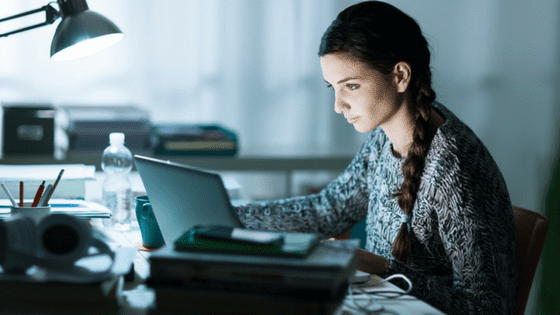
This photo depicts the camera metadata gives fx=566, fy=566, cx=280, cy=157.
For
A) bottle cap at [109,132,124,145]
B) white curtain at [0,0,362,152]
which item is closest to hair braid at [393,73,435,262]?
bottle cap at [109,132,124,145]

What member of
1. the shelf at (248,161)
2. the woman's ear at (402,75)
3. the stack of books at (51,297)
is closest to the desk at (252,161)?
the shelf at (248,161)

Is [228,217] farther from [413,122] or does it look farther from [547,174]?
[547,174]

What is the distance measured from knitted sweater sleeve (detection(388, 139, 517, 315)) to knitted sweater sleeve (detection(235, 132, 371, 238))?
0.30 meters

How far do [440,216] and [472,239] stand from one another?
90 millimetres

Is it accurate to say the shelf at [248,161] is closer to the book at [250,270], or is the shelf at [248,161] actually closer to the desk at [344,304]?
the desk at [344,304]

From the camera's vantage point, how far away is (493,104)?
8.42ft

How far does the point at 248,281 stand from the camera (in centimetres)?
70

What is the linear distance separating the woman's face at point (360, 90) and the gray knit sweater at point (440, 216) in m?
0.13

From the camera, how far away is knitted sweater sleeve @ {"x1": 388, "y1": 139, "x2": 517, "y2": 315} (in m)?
1.00

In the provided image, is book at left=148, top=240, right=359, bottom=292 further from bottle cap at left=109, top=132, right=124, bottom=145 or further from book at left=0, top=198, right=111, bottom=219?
bottle cap at left=109, top=132, right=124, bottom=145

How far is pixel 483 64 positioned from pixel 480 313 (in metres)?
1.77

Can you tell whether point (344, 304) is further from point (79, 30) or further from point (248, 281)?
point (79, 30)

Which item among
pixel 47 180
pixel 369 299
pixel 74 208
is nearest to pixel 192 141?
pixel 47 180

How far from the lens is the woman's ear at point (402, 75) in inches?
48.0
